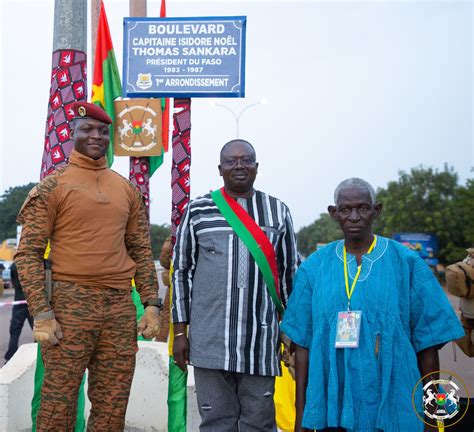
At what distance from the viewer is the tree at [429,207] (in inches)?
1574

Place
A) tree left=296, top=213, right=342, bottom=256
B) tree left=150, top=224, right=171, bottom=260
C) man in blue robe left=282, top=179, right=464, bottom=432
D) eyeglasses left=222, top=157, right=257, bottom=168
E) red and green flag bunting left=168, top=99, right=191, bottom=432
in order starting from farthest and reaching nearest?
1. tree left=296, top=213, right=342, bottom=256
2. tree left=150, top=224, right=171, bottom=260
3. red and green flag bunting left=168, top=99, right=191, bottom=432
4. eyeglasses left=222, top=157, right=257, bottom=168
5. man in blue robe left=282, top=179, right=464, bottom=432

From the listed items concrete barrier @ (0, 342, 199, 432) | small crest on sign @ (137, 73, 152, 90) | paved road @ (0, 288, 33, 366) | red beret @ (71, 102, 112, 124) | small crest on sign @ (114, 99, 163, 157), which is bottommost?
paved road @ (0, 288, 33, 366)

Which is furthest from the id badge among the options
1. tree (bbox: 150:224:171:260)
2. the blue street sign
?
tree (bbox: 150:224:171:260)

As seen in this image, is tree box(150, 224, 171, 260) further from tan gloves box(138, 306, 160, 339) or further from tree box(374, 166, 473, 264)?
tan gloves box(138, 306, 160, 339)

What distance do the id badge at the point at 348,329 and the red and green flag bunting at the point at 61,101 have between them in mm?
3057

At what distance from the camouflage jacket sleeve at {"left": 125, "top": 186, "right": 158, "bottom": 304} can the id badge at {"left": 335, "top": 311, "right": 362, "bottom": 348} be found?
4.22 feet

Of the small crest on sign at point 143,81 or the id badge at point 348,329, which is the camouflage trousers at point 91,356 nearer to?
the id badge at point 348,329

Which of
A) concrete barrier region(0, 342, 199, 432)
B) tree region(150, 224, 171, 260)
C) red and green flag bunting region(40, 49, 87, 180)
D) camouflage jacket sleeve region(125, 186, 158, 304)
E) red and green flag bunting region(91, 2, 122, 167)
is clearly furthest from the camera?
tree region(150, 224, 171, 260)

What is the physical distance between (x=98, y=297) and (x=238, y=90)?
193cm

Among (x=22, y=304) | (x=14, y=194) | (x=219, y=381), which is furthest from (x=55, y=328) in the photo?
(x=14, y=194)

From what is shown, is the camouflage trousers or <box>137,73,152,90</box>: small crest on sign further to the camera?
<box>137,73,152,90</box>: small crest on sign

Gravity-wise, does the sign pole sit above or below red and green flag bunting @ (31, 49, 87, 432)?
below

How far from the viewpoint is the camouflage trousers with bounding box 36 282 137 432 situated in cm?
310

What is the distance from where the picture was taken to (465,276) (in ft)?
15.2
